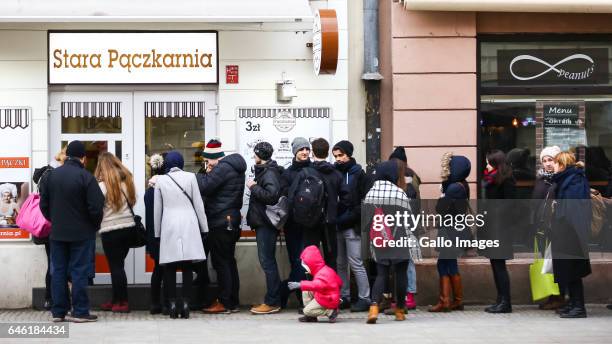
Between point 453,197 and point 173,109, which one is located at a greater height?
point 173,109

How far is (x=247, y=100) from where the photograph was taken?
13789 millimetres

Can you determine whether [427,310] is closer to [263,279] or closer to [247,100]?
[263,279]

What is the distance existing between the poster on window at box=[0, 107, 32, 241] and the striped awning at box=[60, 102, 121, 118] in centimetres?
46

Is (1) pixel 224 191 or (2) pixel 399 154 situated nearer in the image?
(1) pixel 224 191

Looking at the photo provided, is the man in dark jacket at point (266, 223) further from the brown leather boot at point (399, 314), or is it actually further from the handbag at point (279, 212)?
the brown leather boot at point (399, 314)

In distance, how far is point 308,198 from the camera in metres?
12.4

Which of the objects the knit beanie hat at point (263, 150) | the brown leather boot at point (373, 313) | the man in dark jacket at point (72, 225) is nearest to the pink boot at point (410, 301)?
the brown leather boot at point (373, 313)

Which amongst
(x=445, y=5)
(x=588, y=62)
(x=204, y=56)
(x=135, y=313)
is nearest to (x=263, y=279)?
(x=135, y=313)

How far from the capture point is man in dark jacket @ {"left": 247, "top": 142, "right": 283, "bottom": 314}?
12.7 m

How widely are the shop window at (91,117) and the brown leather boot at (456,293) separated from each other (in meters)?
4.29

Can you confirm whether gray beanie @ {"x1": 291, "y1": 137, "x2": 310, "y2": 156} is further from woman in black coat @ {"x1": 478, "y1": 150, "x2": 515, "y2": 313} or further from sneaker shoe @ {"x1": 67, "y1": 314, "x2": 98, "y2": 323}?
sneaker shoe @ {"x1": 67, "y1": 314, "x2": 98, "y2": 323}

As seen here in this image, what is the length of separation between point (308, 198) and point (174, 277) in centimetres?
167

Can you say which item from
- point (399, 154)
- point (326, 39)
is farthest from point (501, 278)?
point (326, 39)

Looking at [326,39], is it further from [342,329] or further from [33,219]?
[33,219]
